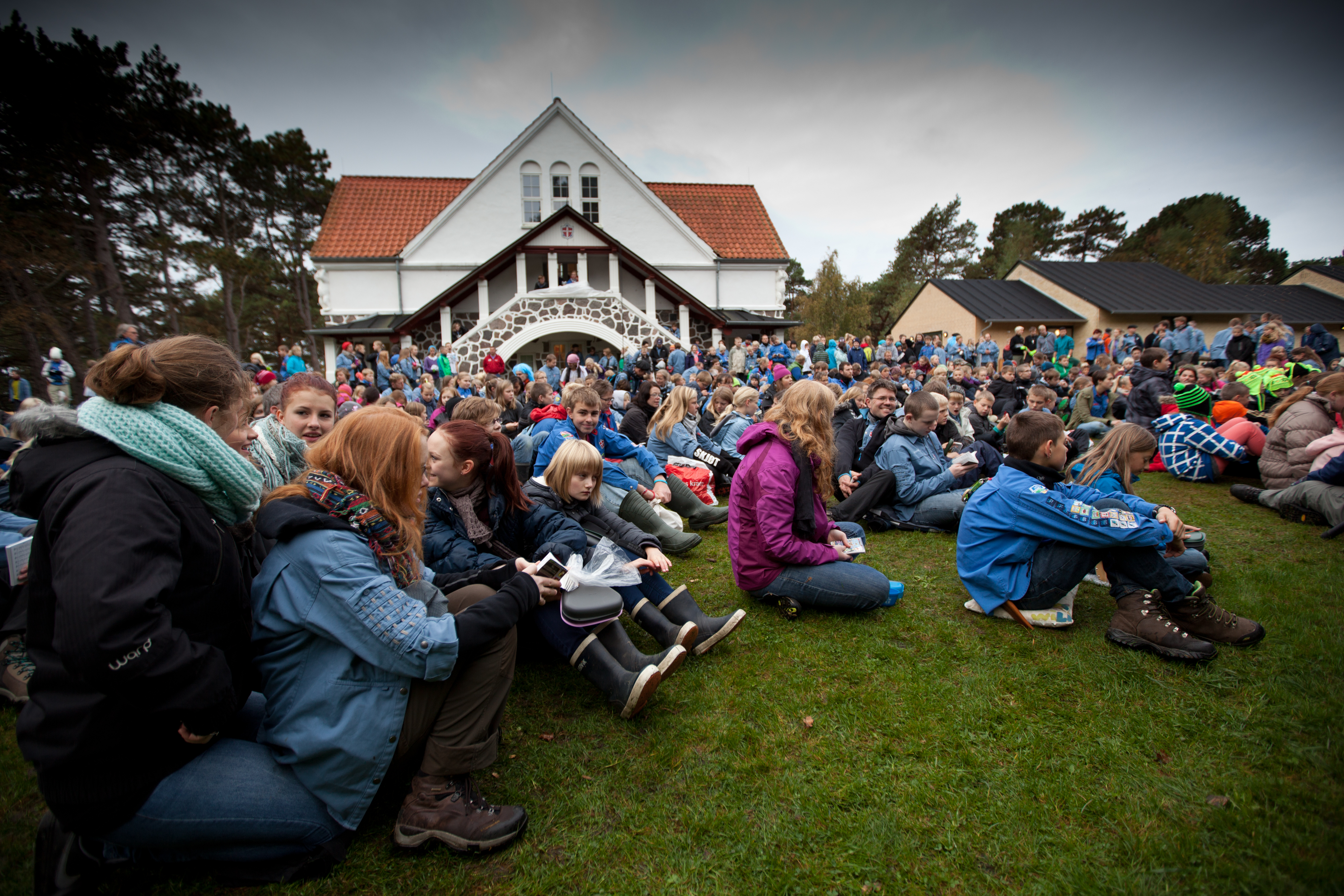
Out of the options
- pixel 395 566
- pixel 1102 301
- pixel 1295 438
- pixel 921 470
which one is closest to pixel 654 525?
pixel 921 470

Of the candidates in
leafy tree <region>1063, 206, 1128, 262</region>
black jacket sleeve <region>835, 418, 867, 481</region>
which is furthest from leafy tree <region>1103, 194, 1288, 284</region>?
black jacket sleeve <region>835, 418, 867, 481</region>

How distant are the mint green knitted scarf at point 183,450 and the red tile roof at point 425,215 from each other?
941 inches

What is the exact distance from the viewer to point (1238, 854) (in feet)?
6.75

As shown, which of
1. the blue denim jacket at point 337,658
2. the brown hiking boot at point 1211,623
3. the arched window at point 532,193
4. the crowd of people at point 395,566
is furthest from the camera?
the arched window at point 532,193

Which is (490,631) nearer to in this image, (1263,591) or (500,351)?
(1263,591)

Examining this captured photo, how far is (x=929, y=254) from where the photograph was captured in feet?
→ 169

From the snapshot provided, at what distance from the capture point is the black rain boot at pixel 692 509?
6363 mm

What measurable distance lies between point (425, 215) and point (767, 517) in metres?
25.9

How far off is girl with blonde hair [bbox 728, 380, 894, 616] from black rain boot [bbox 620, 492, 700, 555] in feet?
4.33

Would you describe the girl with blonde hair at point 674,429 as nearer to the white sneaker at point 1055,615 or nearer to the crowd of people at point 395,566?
the crowd of people at point 395,566

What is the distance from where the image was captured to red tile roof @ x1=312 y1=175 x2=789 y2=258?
900 inches

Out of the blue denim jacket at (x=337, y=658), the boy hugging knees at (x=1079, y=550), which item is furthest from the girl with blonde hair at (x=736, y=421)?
the blue denim jacket at (x=337, y=658)

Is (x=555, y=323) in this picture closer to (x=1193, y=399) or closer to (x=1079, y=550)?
(x=1193, y=399)

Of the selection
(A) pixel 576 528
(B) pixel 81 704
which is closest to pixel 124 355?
(B) pixel 81 704
